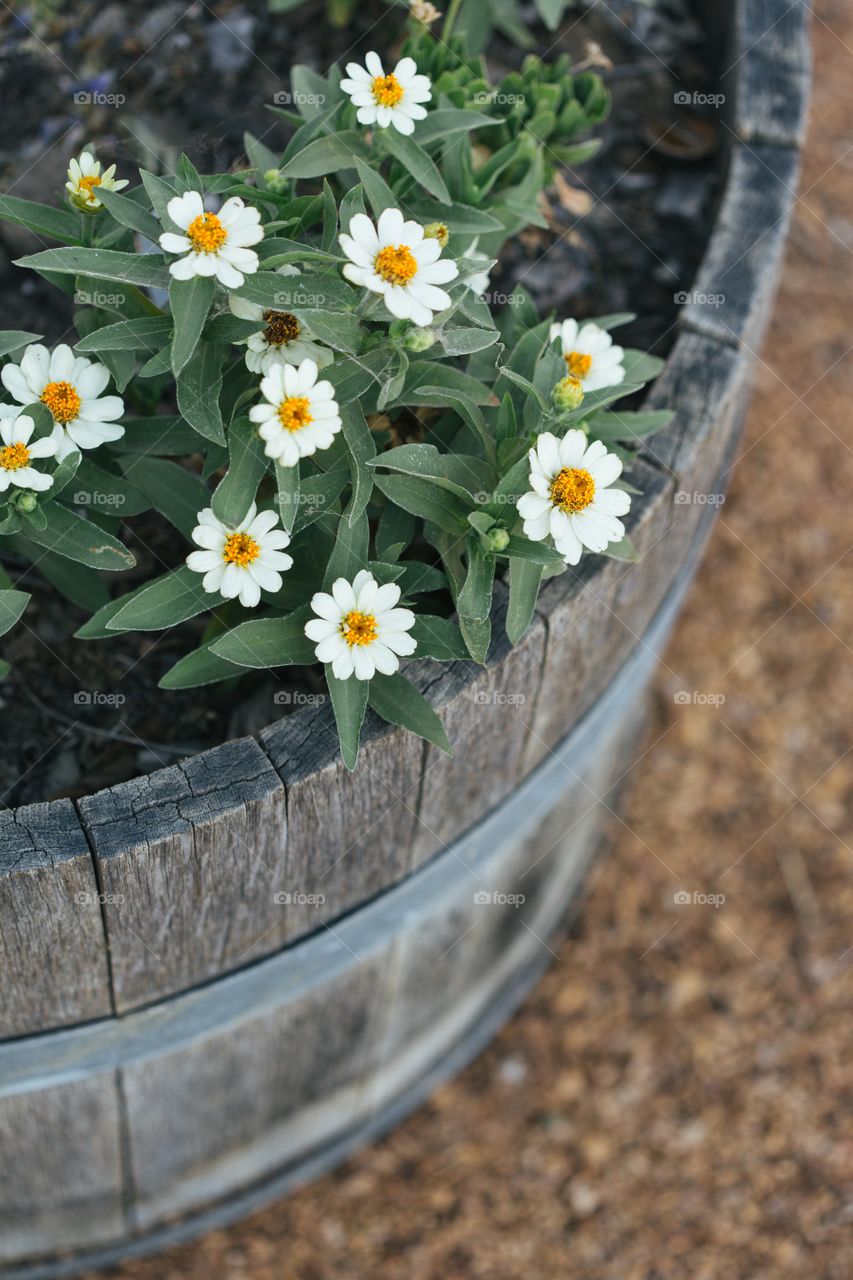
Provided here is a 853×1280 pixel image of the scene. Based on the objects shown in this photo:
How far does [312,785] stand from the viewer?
4.60 ft

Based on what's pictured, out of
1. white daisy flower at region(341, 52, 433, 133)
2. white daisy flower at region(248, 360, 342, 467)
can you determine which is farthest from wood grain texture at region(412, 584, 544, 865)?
white daisy flower at region(341, 52, 433, 133)

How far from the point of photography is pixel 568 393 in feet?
4.44

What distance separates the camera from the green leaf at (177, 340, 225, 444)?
1.35m

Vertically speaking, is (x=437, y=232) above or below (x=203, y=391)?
above

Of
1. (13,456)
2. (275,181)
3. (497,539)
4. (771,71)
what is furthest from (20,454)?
(771,71)

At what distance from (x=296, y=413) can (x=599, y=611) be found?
0.55 m

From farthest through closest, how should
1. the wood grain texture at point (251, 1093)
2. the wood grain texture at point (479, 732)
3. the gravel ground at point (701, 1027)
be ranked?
the gravel ground at point (701, 1027), the wood grain texture at point (251, 1093), the wood grain texture at point (479, 732)

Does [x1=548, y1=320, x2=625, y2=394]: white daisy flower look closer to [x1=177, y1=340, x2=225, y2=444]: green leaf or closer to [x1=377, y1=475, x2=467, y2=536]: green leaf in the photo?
[x1=377, y1=475, x2=467, y2=536]: green leaf

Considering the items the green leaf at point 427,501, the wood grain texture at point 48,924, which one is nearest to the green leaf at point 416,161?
the green leaf at point 427,501

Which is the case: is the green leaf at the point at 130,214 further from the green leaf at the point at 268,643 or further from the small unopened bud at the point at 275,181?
the green leaf at the point at 268,643

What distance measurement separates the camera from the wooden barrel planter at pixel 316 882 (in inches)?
54.8

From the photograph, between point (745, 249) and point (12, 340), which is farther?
point (745, 249)

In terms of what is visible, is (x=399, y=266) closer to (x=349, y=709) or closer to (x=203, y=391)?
(x=203, y=391)

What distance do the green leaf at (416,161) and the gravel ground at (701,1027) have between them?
1.71 meters
